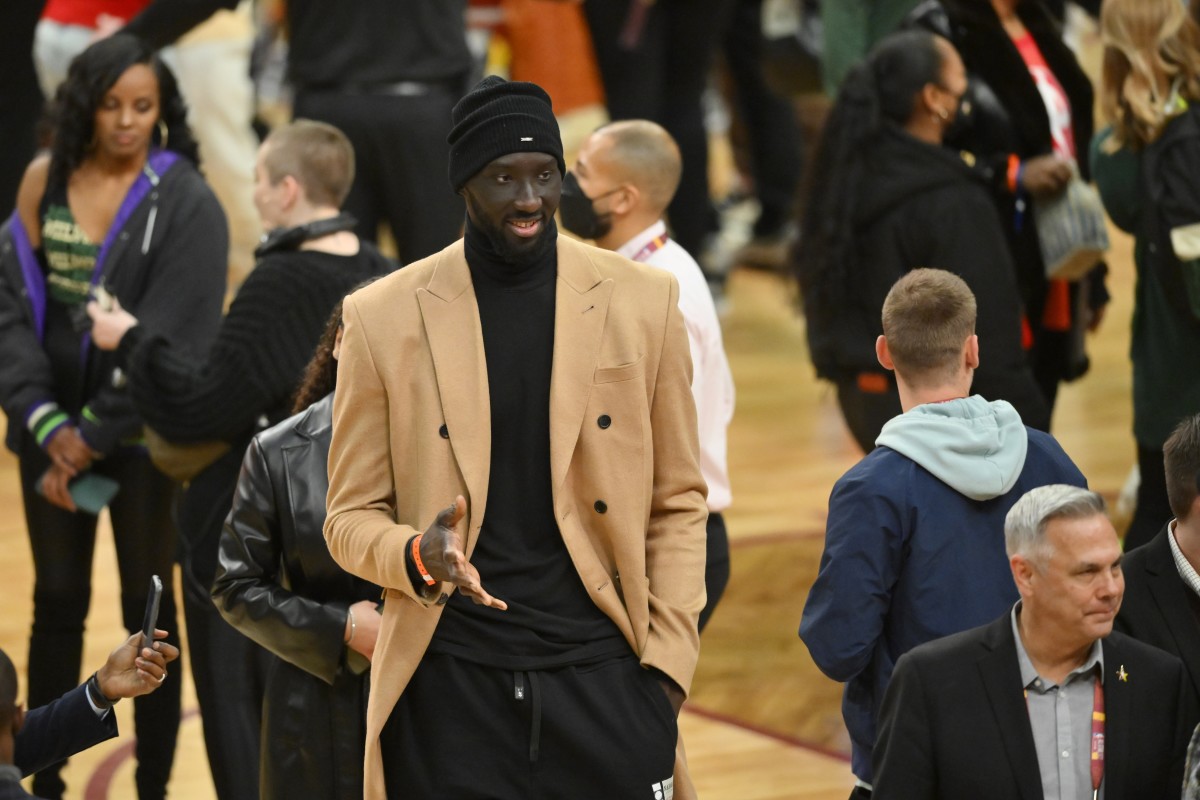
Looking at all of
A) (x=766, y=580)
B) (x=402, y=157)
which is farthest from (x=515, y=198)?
(x=766, y=580)

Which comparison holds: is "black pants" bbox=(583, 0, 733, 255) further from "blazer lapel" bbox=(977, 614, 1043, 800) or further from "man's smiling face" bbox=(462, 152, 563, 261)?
"blazer lapel" bbox=(977, 614, 1043, 800)

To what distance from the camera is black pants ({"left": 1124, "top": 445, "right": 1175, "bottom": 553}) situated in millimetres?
5078

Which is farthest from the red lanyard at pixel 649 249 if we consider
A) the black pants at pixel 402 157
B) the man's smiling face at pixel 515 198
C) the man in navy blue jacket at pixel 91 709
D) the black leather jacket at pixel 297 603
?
the black pants at pixel 402 157

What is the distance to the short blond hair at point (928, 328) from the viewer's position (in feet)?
11.5

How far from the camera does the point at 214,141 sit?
9.68m

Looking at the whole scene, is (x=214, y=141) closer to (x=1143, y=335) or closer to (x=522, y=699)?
(x=1143, y=335)

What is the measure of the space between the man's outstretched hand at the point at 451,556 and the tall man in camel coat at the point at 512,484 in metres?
0.18

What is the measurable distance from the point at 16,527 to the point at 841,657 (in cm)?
521

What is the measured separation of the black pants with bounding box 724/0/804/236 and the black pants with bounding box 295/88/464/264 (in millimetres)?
4532

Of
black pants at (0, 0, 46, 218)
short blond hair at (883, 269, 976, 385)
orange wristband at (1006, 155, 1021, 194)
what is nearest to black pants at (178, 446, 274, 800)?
short blond hair at (883, 269, 976, 385)

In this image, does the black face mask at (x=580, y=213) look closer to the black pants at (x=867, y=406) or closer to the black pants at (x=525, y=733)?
the black pants at (x=867, y=406)

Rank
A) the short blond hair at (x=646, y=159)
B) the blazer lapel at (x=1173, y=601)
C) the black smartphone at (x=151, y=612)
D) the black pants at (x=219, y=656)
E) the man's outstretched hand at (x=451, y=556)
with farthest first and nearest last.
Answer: the short blond hair at (x=646, y=159), the black pants at (x=219, y=656), the blazer lapel at (x=1173, y=601), the black smartphone at (x=151, y=612), the man's outstretched hand at (x=451, y=556)

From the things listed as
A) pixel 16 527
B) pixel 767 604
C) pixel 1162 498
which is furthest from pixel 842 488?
pixel 16 527

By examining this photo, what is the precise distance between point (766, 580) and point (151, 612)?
12.9 feet
